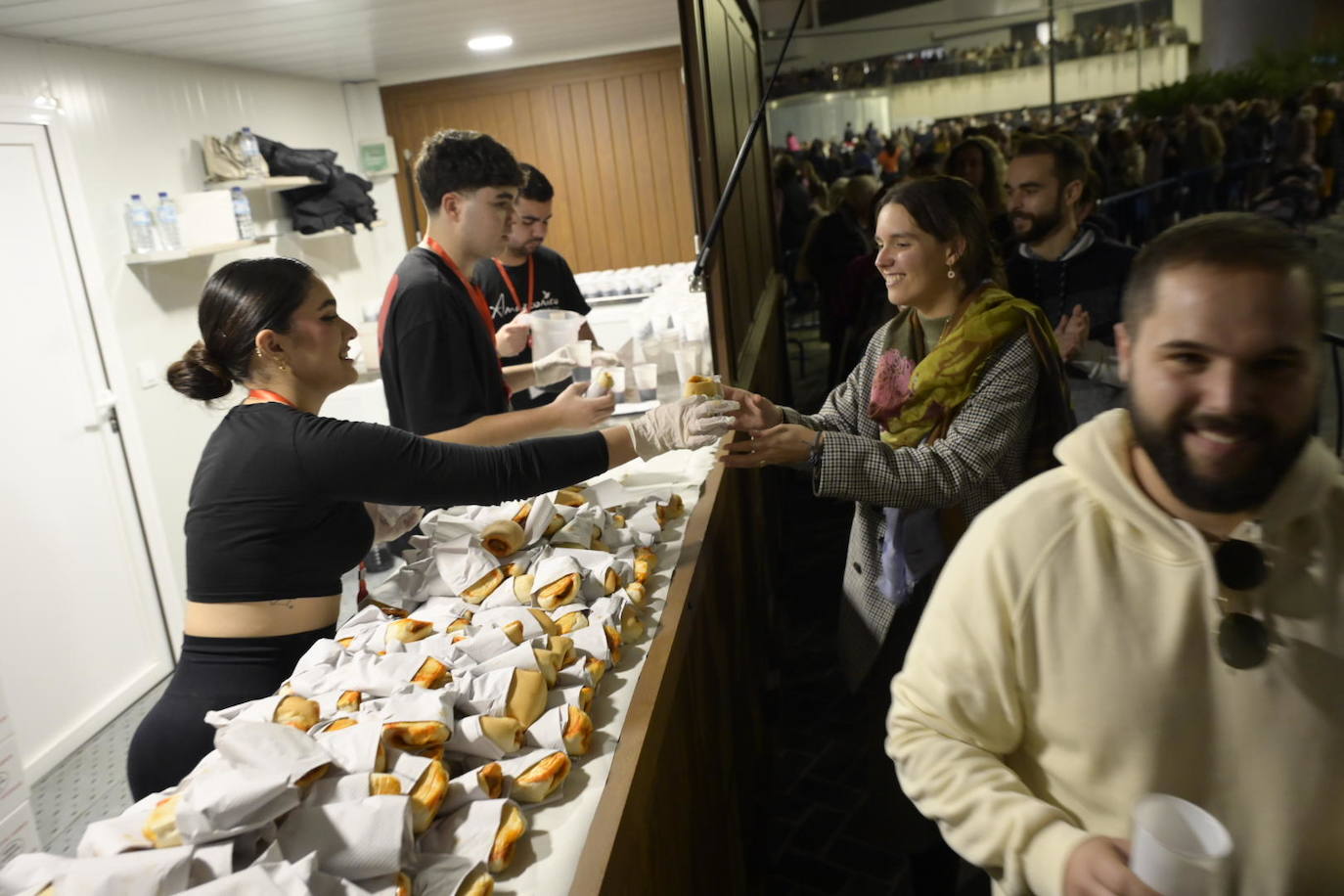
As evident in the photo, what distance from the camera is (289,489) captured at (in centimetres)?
164

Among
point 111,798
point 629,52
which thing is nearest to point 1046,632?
point 111,798

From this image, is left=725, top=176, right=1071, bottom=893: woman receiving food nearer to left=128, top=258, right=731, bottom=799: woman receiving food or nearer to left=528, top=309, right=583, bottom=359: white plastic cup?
left=128, top=258, right=731, bottom=799: woman receiving food

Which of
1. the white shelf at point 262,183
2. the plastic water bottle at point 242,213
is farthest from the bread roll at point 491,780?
the white shelf at point 262,183

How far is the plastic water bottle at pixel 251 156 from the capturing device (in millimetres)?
5199

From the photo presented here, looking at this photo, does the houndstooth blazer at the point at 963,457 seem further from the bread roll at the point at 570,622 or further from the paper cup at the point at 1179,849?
the paper cup at the point at 1179,849

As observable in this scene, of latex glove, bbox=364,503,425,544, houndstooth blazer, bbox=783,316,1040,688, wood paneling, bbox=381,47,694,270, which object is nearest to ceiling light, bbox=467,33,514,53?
wood paneling, bbox=381,47,694,270

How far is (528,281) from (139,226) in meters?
2.00

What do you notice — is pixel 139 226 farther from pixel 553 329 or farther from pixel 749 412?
pixel 749 412

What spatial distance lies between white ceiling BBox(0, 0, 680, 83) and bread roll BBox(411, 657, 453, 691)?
3.27 meters

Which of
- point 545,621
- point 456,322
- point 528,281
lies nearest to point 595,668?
point 545,621

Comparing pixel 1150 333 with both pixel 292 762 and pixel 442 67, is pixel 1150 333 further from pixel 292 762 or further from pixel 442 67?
pixel 442 67

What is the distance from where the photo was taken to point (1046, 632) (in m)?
1.06

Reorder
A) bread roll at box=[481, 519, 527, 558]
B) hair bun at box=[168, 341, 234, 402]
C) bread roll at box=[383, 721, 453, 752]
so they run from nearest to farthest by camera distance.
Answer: bread roll at box=[383, 721, 453, 752] < hair bun at box=[168, 341, 234, 402] < bread roll at box=[481, 519, 527, 558]

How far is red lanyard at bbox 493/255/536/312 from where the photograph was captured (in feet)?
12.2
